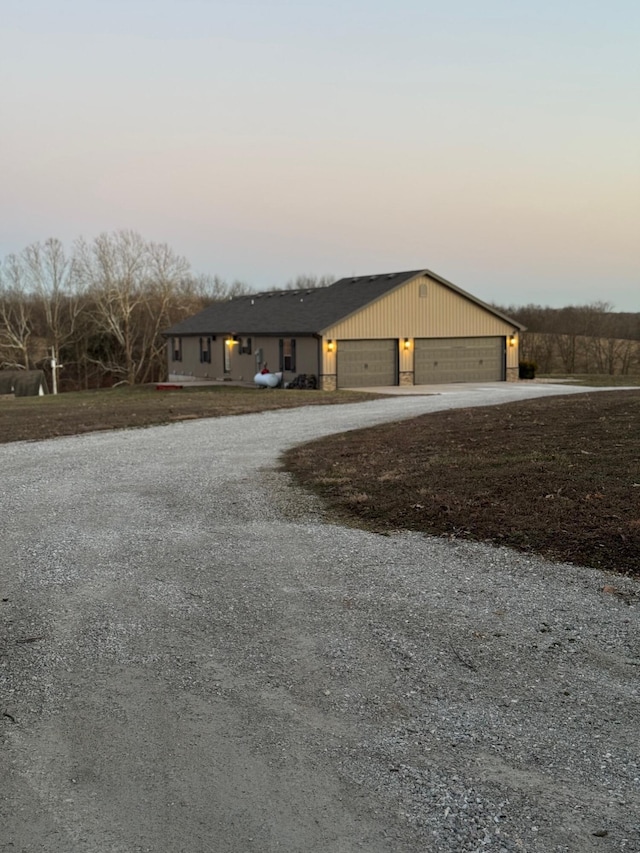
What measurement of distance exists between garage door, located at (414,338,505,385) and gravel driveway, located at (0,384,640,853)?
25.6 m

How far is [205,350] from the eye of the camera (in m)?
38.3

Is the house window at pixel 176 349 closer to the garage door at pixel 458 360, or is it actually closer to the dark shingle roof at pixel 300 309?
the dark shingle roof at pixel 300 309

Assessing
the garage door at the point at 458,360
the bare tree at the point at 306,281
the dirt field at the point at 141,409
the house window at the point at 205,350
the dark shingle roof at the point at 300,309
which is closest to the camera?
the dirt field at the point at 141,409

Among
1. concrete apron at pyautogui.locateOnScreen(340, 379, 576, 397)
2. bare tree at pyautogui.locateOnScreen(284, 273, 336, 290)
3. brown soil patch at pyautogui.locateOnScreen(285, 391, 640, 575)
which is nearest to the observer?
brown soil patch at pyautogui.locateOnScreen(285, 391, 640, 575)

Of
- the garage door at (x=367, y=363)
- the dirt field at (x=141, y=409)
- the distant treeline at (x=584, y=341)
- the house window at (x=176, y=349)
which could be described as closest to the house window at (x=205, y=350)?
the house window at (x=176, y=349)

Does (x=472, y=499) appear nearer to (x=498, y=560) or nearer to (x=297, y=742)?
(x=498, y=560)

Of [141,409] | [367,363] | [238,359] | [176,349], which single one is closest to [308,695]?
[141,409]

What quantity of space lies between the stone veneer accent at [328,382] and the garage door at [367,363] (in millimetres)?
399

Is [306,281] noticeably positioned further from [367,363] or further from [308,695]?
[308,695]

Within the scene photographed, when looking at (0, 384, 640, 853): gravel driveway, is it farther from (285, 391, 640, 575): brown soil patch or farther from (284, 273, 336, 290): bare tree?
(284, 273, 336, 290): bare tree

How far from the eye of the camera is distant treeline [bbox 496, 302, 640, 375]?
42656 mm

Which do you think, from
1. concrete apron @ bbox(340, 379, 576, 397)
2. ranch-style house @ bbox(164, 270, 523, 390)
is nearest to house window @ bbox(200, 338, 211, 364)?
ranch-style house @ bbox(164, 270, 523, 390)

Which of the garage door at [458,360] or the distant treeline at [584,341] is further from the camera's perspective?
the distant treeline at [584,341]

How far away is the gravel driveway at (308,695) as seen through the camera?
2.96m
